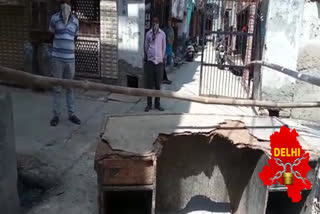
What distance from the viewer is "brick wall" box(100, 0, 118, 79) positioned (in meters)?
7.27

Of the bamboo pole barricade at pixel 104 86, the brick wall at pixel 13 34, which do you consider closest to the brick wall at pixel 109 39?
the brick wall at pixel 13 34

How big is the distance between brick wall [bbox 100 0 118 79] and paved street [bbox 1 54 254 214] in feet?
2.09

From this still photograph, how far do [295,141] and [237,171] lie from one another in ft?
2.35

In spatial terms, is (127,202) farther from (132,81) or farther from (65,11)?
(132,81)

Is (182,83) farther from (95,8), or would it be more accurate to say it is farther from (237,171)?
(237,171)

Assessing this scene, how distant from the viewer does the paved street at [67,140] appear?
3.50 m

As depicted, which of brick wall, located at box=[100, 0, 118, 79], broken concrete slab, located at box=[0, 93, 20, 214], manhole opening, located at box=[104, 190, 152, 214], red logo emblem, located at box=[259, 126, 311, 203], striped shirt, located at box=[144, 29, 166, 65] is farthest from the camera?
brick wall, located at box=[100, 0, 118, 79]

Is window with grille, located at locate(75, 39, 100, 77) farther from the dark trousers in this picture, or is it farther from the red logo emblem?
the red logo emblem

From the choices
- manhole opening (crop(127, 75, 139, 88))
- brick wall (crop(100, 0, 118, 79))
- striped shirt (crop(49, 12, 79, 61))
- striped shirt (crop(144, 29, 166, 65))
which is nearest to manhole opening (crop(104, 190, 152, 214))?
striped shirt (crop(49, 12, 79, 61))

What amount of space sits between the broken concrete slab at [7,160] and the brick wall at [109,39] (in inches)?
191

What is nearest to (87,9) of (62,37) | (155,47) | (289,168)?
(155,47)

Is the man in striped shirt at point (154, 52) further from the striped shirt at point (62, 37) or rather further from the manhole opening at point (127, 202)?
the manhole opening at point (127, 202)

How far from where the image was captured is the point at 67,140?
487 cm

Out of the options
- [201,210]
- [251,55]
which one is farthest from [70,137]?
[251,55]
